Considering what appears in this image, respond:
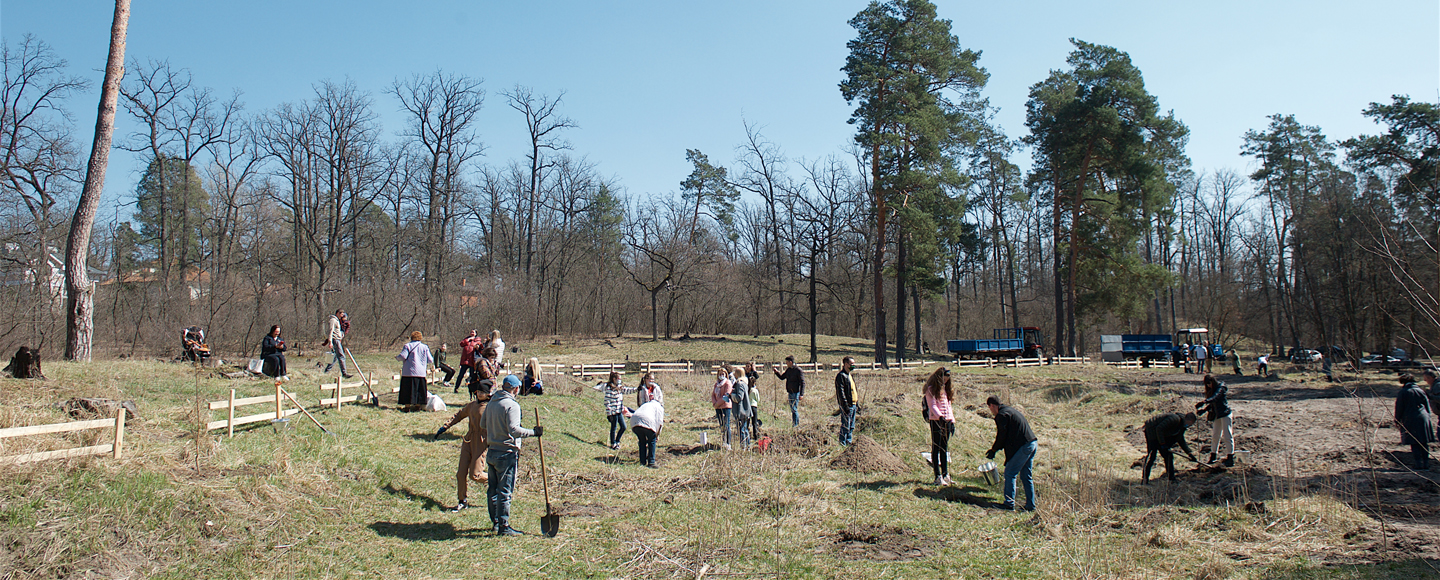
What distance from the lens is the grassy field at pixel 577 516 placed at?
5824 mm

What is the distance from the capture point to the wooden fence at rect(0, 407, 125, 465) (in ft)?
19.5

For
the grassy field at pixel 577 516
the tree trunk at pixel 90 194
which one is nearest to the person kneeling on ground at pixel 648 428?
the grassy field at pixel 577 516

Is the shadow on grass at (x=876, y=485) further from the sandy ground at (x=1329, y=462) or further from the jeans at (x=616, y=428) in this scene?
the jeans at (x=616, y=428)

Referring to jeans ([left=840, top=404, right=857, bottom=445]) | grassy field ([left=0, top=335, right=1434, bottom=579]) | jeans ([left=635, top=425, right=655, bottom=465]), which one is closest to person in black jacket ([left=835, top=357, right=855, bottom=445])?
jeans ([left=840, top=404, right=857, bottom=445])

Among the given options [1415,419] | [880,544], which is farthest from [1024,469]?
[1415,419]

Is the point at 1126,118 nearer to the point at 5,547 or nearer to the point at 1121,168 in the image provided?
the point at 1121,168

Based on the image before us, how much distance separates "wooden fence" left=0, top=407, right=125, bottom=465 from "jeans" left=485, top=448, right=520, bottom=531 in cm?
341

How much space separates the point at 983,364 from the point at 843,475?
2550cm

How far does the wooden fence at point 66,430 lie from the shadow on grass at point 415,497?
243 cm

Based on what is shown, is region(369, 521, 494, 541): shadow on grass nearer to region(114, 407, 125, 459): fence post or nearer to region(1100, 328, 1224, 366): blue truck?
region(114, 407, 125, 459): fence post

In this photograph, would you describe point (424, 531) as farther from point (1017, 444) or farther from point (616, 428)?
point (1017, 444)

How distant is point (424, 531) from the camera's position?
6996 millimetres

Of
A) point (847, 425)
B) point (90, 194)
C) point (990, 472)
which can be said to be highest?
point (90, 194)

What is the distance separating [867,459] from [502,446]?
5647mm
